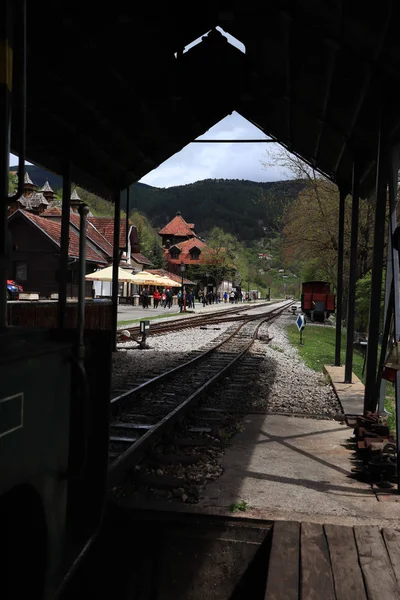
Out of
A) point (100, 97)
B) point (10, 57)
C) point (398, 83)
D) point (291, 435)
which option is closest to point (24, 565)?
point (10, 57)

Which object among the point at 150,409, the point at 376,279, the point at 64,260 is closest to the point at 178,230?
the point at 150,409

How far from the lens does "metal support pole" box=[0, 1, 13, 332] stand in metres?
1.99

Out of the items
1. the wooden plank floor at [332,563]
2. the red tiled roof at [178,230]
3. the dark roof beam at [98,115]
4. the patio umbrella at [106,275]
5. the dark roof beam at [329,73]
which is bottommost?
the wooden plank floor at [332,563]

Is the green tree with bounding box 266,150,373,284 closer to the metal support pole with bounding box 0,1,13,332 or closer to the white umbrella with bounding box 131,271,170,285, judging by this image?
the white umbrella with bounding box 131,271,170,285

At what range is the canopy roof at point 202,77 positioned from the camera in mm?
5848

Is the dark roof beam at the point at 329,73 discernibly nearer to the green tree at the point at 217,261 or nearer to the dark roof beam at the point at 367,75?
the dark roof beam at the point at 367,75

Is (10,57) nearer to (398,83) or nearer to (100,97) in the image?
(398,83)

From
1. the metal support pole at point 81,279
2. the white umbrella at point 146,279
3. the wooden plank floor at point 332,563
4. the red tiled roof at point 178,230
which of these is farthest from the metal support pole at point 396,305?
the red tiled roof at point 178,230

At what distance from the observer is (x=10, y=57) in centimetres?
210

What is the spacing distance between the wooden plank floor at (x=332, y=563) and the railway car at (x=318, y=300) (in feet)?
111

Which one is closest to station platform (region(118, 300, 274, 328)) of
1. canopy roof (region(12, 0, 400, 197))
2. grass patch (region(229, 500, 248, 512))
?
canopy roof (region(12, 0, 400, 197))

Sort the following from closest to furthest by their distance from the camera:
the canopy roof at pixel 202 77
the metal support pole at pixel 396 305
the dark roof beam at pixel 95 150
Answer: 1. the metal support pole at pixel 396 305
2. the canopy roof at pixel 202 77
3. the dark roof beam at pixel 95 150

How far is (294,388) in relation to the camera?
984 centimetres

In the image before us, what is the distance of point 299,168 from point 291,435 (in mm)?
26885
